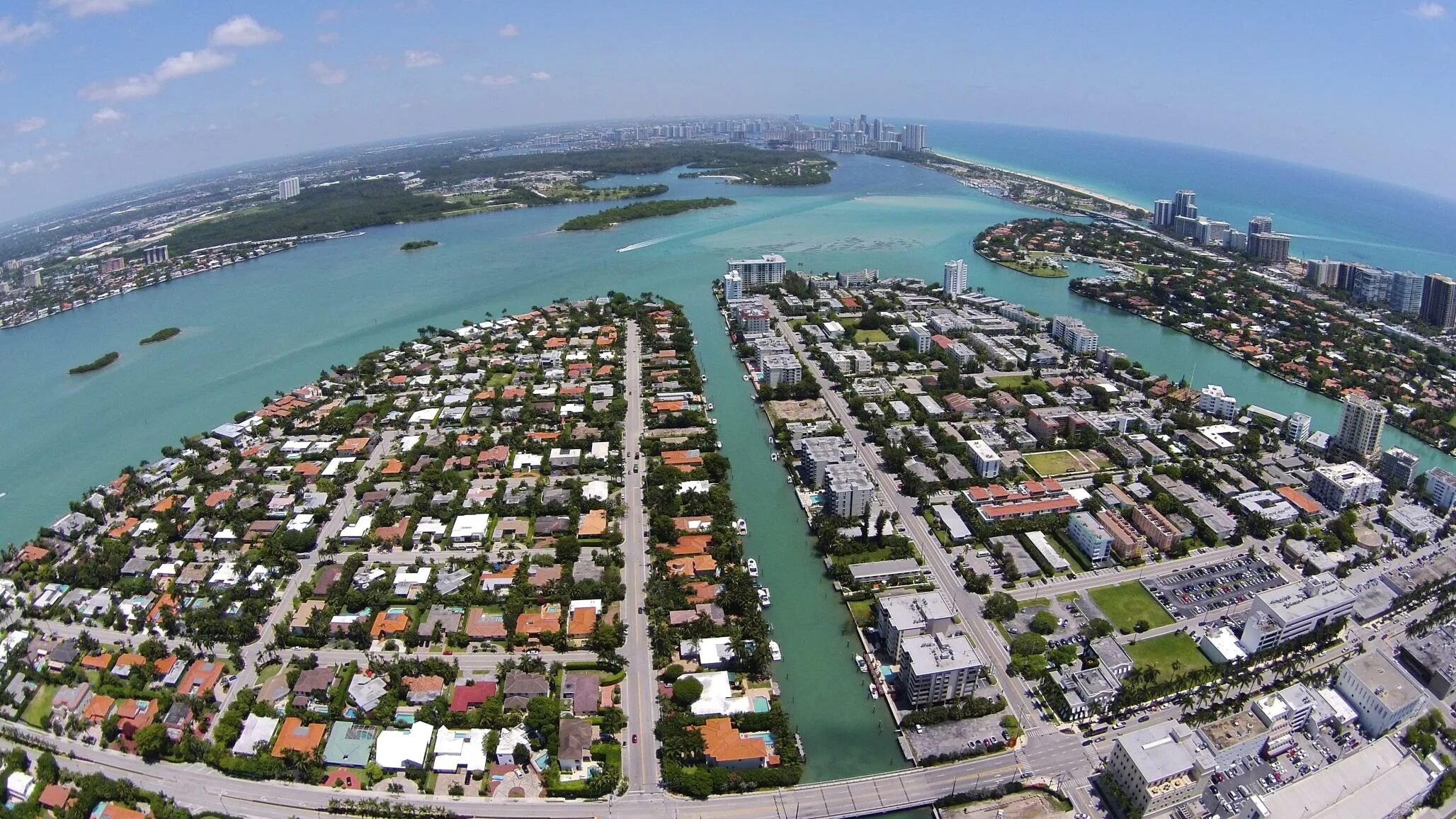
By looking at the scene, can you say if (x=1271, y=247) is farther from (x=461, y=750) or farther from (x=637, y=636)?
(x=461, y=750)

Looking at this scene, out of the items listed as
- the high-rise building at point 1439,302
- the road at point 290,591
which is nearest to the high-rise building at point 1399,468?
the high-rise building at point 1439,302

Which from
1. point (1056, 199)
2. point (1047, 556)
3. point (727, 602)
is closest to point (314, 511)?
point (727, 602)

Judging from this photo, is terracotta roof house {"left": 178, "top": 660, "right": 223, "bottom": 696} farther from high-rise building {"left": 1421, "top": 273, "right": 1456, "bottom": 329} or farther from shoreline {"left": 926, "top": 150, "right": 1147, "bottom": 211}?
shoreline {"left": 926, "top": 150, "right": 1147, "bottom": 211}

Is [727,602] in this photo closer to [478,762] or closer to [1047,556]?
[478,762]

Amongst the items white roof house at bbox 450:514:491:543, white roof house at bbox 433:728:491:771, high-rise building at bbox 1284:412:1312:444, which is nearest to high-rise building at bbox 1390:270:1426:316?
high-rise building at bbox 1284:412:1312:444

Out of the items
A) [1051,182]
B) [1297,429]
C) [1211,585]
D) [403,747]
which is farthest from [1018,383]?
[1051,182]
